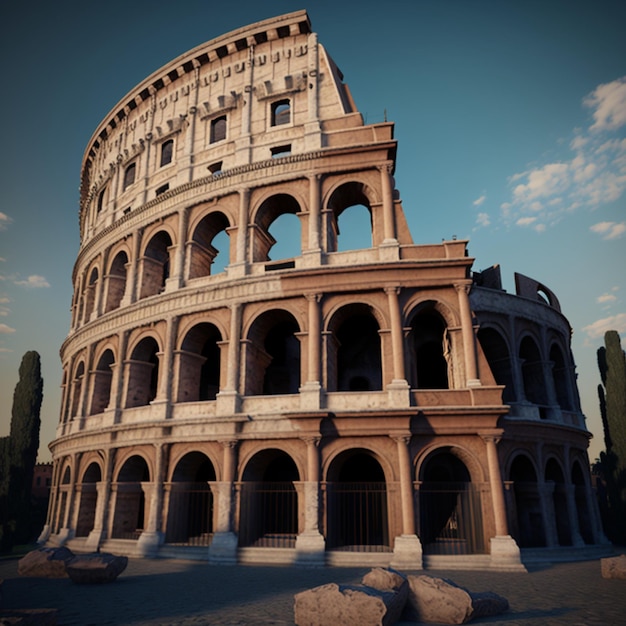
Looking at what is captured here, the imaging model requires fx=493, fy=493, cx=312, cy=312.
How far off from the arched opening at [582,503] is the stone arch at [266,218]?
46.2 feet

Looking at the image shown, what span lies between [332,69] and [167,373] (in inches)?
522

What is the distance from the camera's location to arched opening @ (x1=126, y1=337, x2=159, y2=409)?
1884 centimetres

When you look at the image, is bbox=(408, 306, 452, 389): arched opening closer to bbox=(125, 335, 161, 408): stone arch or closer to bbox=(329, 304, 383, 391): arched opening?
bbox=(329, 304, 383, 391): arched opening

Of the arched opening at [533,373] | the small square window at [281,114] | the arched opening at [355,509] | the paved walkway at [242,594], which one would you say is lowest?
the paved walkway at [242,594]

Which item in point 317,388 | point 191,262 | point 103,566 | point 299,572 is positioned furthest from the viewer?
point 191,262

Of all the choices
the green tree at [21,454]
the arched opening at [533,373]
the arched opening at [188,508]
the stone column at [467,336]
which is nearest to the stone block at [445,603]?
the stone column at [467,336]

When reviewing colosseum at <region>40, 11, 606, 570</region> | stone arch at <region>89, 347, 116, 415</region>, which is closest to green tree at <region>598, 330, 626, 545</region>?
colosseum at <region>40, 11, 606, 570</region>

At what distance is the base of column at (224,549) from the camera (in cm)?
1400

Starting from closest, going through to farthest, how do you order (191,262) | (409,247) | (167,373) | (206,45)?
(409,247)
(167,373)
(191,262)
(206,45)

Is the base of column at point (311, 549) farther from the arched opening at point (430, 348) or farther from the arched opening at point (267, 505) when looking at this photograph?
the arched opening at point (430, 348)

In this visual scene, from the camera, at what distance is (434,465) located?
1748 centimetres

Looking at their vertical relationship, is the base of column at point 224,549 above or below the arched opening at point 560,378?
below

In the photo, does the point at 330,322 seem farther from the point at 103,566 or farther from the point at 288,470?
the point at 103,566

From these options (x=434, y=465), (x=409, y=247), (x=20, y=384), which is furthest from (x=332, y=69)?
(x=20, y=384)
